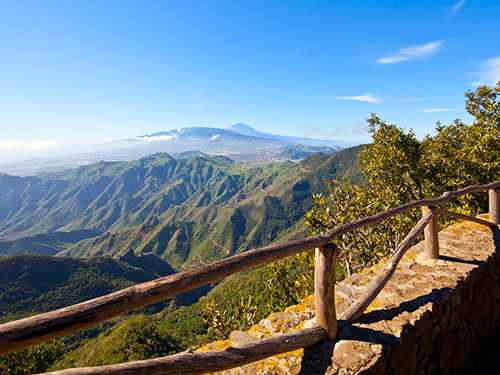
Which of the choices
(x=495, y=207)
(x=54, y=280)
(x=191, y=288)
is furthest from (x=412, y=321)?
(x=54, y=280)

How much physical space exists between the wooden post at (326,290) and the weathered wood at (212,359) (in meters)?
0.14

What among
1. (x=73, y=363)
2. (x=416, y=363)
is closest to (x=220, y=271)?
(x=416, y=363)

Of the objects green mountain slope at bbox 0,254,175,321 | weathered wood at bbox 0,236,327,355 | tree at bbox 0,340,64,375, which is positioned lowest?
green mountain slope at bbox 0,254,175,321

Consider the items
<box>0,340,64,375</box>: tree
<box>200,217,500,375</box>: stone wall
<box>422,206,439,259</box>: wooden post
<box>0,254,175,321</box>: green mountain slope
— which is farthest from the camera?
<box>0,254,175,321</box>: green mountain slope

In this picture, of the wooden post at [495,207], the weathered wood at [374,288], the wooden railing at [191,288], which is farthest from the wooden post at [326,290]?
the wooden post at [495,207]

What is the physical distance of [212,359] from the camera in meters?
2.62

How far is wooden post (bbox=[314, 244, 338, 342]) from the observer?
11.1ft

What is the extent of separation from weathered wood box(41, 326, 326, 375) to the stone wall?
1.09ft

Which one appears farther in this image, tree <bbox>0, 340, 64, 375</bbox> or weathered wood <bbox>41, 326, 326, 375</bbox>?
tree <bbox>0, 340, 64, 375</bbox>

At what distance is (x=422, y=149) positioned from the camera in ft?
45.2

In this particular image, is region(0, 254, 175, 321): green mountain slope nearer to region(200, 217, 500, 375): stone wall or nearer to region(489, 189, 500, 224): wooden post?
region(200, 217, 500, 375): stone wall

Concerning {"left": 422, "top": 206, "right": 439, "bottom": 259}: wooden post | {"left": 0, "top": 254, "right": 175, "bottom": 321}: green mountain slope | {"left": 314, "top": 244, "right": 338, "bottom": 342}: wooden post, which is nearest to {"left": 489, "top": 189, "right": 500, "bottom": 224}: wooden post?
{"left": 422, "top": 206, "right": 439, "bottom": 259}: wooden post

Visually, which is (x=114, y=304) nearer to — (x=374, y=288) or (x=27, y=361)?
(x=374, y=288)

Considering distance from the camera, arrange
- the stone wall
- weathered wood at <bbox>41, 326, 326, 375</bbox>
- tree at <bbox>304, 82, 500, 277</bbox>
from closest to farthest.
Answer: weathered wood at <bbox>41, 326, 326, 375</bbox> < the stone wall < tree at <bbox>304, 82, 500, 277</bbox>
